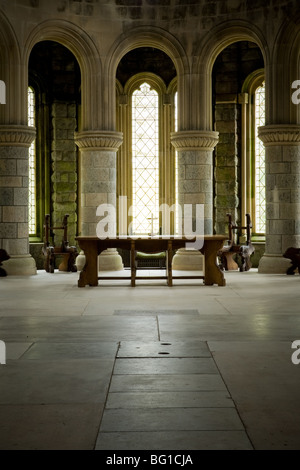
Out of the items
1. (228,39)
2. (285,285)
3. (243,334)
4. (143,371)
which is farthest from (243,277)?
(143,371)

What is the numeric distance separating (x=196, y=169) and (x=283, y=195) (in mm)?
1735

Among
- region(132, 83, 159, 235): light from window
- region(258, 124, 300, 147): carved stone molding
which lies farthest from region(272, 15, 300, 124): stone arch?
region(132, 83, 159, 235): light from window

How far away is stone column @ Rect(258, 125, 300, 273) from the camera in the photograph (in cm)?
1275

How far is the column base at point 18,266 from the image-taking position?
1249 centimetres

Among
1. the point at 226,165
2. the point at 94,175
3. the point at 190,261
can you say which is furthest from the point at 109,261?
the point at 226,165

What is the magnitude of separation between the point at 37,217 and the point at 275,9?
22.0 feet

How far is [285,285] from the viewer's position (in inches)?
420

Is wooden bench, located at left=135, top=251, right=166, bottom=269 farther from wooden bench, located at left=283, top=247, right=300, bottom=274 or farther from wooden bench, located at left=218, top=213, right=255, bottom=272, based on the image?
wooden bench, located at left=283, top=247, right=300, bottom=274

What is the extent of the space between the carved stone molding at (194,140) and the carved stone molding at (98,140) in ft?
3.68

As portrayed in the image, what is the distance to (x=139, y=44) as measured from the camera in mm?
13461

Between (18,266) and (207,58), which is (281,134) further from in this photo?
(18,266)

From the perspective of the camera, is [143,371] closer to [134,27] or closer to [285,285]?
[285,285]

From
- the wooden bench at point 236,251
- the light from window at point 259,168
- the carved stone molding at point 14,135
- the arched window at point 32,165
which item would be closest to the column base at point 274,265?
the wooden bench at point 236,251

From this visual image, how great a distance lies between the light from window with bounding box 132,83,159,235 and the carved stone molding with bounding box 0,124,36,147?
378 cm
